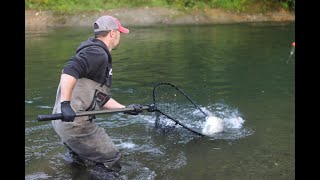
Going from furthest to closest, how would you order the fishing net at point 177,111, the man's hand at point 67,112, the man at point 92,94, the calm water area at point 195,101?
1. the fishing net at point 177,111
2. the calm water area at point 195,101
3. the man at point 92,94
4. the man's hand at point 67,112

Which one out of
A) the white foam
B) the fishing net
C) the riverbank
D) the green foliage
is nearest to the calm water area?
the white foam

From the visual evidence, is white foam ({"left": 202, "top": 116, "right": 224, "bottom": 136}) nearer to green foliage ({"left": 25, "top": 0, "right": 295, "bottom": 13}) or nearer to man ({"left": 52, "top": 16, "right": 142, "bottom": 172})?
man ({"left": 52, "top": 16, "right": 142, "bottom": 172})

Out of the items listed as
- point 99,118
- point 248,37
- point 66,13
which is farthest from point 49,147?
point 66,13

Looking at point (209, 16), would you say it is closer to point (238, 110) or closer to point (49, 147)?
point (238, 110)

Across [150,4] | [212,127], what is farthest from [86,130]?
[150,4]

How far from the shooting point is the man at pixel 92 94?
5.46m

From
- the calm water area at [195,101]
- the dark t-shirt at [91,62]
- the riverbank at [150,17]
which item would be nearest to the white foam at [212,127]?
the calm water area at [195,101]

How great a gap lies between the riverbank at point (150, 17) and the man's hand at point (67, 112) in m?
24.3

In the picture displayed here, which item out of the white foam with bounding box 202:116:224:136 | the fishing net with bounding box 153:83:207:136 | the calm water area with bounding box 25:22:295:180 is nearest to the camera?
the calm water area with bounding box 25:22:295:180

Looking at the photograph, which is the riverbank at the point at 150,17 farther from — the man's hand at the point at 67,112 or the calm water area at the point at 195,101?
the man's hand at the point at 67,112

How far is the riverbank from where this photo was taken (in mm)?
29672

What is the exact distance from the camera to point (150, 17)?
30.2 metres

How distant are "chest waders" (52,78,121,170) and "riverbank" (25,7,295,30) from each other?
23.6 metres
